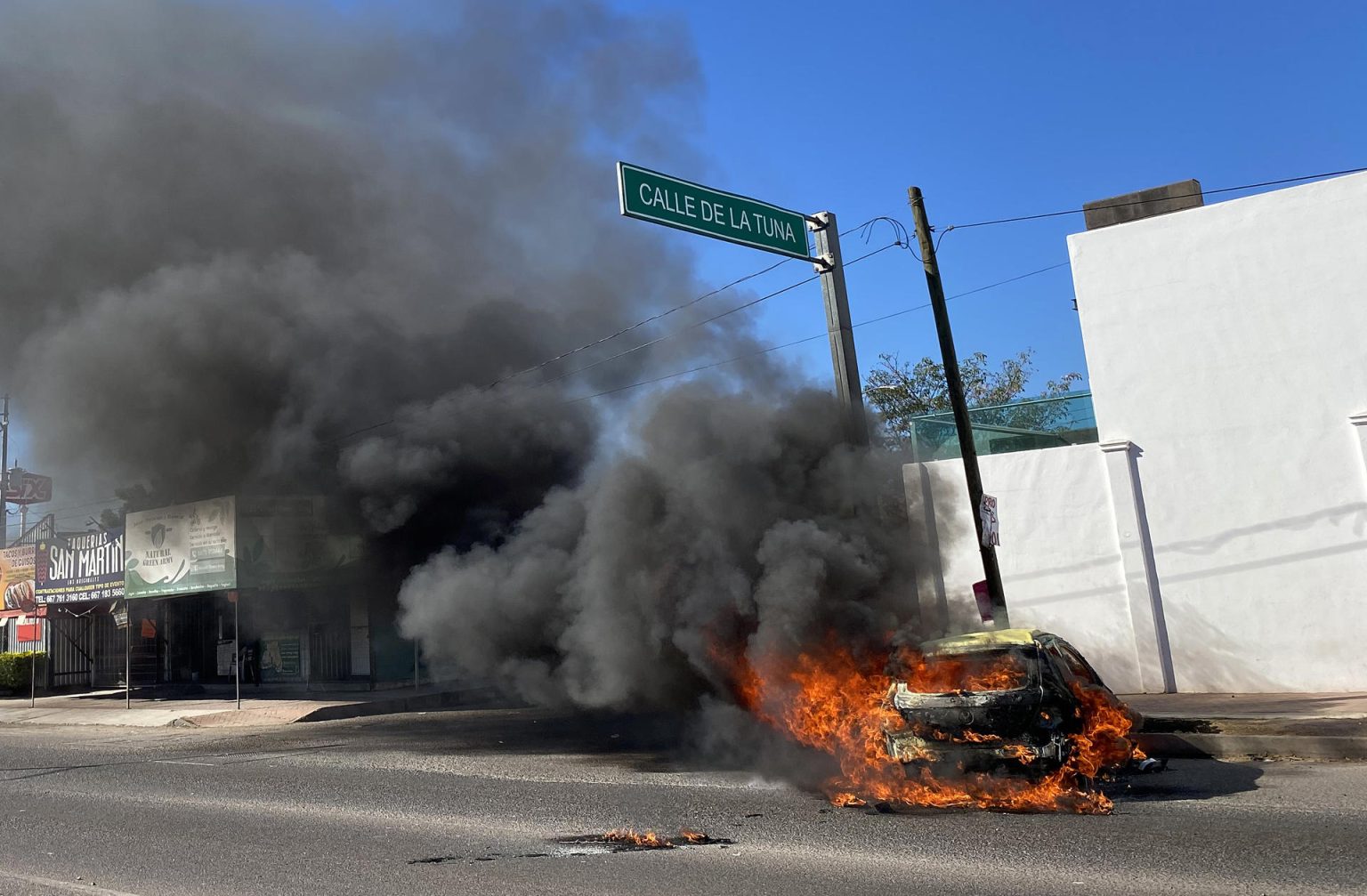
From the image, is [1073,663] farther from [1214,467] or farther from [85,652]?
[85,652]

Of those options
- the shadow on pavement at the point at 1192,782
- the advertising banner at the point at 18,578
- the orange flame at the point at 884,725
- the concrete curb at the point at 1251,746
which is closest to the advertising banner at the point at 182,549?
the advertising banner at the point at 18,578

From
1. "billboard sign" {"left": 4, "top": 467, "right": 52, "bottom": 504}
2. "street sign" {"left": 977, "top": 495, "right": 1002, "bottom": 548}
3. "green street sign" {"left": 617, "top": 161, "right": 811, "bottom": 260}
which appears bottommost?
"street sign" {"left": 977, "top": 495, "right": 1002, "bottom": 548}

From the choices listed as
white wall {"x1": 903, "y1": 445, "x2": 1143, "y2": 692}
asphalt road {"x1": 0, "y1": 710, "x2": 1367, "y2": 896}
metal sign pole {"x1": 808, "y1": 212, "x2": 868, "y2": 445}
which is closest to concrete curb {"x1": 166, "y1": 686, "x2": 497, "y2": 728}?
asphalt road {"x1": 0, "y1": 710, "x2": 1367, "y2": 896}

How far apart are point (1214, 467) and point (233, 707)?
16.5m

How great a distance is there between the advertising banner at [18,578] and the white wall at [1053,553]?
2167 centimetres

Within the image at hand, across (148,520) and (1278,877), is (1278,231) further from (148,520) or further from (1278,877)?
(148,520)

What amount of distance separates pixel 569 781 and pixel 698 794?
60.6 inches

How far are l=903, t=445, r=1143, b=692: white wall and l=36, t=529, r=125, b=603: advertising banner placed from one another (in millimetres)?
17528

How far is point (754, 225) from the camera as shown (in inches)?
397

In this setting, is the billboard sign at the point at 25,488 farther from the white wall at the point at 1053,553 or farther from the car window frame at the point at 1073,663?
the car window frame at the point at 1073,663

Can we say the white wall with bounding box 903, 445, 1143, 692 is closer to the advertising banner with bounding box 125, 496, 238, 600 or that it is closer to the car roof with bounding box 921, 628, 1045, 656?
the car roof with bounding box 921, 628, 1045, 656

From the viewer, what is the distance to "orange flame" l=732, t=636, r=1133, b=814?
7.15 meters

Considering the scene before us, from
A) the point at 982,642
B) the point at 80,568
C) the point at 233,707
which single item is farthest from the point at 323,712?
the point at 982,642

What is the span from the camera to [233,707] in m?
18.4
